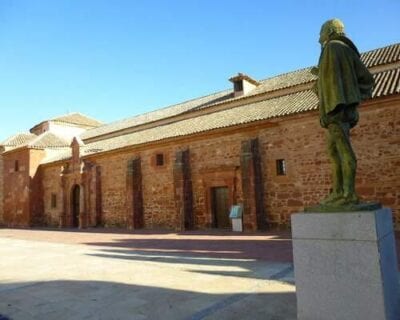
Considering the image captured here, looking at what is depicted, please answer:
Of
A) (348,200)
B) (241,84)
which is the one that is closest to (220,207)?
(241,84)

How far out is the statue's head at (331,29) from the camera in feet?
12.8

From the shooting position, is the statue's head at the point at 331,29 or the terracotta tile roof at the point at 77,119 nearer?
the statue's head at the point at 331,29

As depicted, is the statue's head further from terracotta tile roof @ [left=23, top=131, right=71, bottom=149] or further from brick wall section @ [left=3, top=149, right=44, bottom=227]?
terracotta tile roof @ [left=23, top=131, right=71, bottom=149]

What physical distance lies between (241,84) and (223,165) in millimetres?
6983

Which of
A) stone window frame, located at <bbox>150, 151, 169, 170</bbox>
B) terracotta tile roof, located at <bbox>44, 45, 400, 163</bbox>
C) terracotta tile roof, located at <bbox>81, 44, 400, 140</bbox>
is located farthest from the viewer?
stone window frame, located at <bbox>150, 151, 169, 170</bbox>

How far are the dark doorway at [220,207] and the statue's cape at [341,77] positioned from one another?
11967mm

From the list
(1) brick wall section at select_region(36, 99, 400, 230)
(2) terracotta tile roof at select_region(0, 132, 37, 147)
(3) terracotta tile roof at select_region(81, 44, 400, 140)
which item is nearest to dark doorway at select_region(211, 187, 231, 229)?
(1) brick wall section at select_region(36, 99, 400, 230)

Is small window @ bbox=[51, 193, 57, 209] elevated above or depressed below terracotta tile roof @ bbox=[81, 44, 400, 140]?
below

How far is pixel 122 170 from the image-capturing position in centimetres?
1978

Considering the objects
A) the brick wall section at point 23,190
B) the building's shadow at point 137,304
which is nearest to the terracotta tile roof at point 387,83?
the building's shadow at point 137,304

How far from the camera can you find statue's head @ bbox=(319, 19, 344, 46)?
12.8 ft

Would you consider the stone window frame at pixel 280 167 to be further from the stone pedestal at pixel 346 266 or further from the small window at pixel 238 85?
the stone pedestal at pixel 346 266

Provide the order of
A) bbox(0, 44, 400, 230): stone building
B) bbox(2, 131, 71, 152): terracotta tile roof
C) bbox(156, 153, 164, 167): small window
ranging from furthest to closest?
bbox(2, 131, 71, 152): terracotta tile roof
bbox(156, 153, 164, 167): small window
bbox(0, 44, 400, 230): stone building

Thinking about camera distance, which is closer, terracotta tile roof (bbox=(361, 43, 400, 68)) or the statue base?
the statue base
